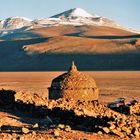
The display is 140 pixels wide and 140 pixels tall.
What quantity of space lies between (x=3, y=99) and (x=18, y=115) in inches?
136

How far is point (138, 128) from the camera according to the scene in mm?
13711

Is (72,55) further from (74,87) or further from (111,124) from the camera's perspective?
(111,124)

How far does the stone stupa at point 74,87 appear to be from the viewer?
22141mm

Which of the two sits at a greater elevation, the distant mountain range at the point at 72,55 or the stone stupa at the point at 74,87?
the stone stupa at the point at 74,87

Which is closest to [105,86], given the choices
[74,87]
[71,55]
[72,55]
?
[74,87]

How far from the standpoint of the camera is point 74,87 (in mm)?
22141

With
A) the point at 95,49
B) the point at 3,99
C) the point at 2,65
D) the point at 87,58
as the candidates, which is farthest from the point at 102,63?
the point at 3,99

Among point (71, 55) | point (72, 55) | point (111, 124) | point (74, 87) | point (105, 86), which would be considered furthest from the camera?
point (71, 55)

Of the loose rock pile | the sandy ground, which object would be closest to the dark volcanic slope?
the sandy ground

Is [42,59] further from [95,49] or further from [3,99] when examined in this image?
[3,99]

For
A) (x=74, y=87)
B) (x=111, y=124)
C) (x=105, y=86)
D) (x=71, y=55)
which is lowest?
(x=71, y=55)

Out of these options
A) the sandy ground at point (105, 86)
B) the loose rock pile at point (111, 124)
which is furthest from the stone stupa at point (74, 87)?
the sandy ground at point (105, 86)

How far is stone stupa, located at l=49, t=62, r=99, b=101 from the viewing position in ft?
72.6

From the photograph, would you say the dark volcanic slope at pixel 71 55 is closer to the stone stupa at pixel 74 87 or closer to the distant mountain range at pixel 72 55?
the distant mountain range at pixel 72 55
